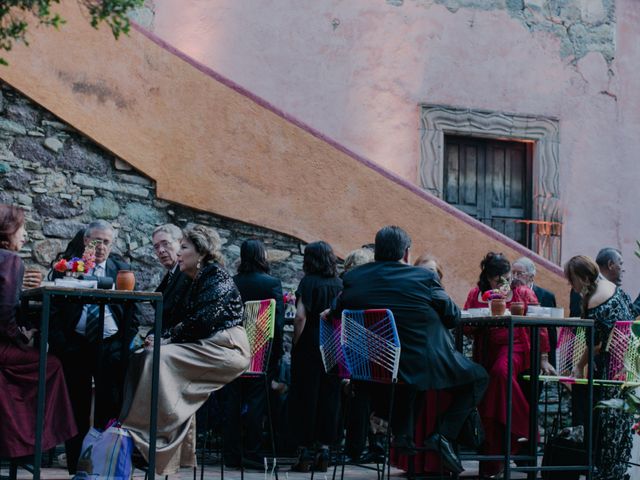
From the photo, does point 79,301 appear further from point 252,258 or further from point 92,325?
point 252,258

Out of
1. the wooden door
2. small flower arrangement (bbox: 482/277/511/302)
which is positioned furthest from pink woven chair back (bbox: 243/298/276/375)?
the wooden door

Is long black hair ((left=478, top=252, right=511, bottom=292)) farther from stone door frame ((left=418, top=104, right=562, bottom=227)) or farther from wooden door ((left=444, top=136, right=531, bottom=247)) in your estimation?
wooden door ((left=444, top=136, right=531, bottom=247))

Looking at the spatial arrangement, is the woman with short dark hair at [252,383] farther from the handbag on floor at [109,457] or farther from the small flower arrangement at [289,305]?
the handbag on floor at [109,457]

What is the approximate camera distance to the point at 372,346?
5.91 m

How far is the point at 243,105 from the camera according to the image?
8609mm

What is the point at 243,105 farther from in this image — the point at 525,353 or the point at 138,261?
the point at 525,353

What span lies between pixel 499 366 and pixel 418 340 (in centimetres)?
133

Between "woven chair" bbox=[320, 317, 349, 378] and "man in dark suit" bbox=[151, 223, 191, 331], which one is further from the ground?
"man in dark suit" bbox=[151, 223, 191, 331]

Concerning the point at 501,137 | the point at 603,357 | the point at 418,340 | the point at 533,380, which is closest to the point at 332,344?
the point at 418,340

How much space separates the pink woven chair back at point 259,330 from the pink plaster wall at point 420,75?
4.95 m

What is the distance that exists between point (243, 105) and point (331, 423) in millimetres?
2601

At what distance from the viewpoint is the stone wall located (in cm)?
775

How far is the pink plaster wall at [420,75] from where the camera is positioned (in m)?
11.3

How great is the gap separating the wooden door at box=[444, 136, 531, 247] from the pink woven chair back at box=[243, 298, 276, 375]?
229 inches
